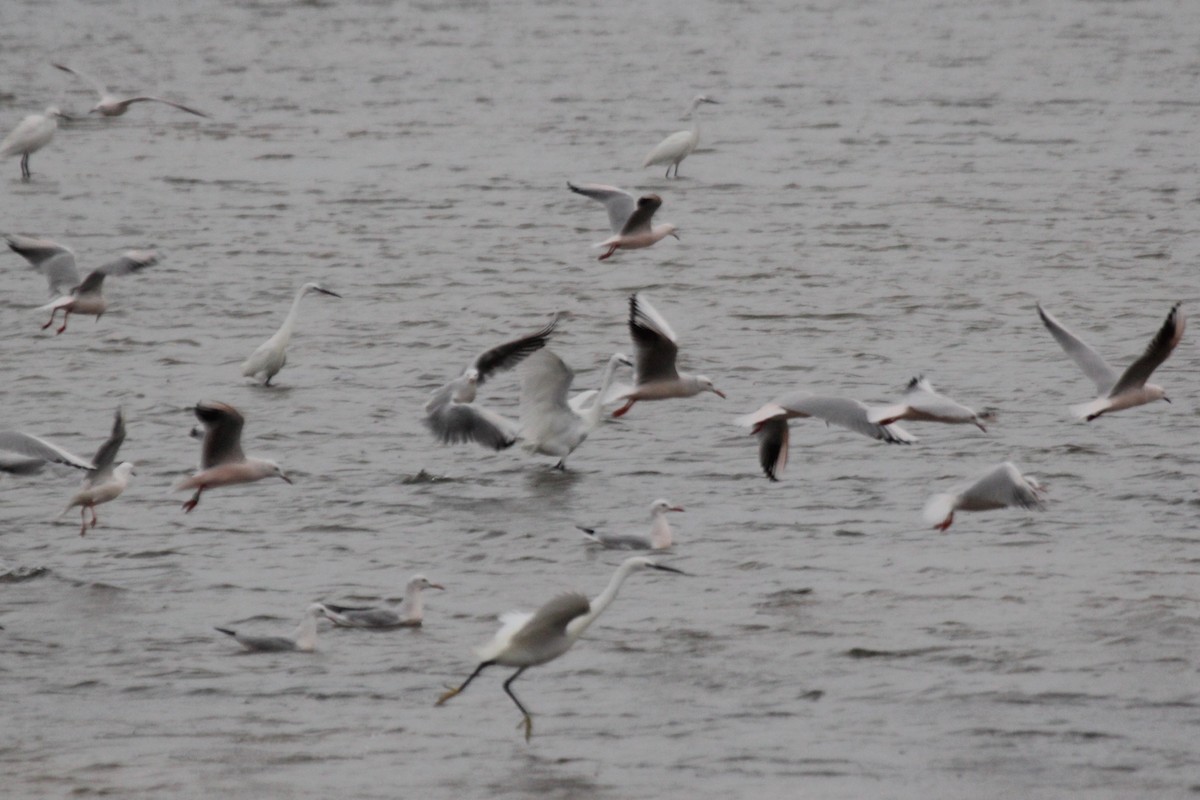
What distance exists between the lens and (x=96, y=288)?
15.5m

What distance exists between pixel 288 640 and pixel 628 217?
26.7 feet

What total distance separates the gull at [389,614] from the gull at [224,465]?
164 centimetres

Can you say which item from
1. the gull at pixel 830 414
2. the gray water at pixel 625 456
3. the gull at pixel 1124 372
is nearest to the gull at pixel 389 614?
the gray water at pixel 625 456

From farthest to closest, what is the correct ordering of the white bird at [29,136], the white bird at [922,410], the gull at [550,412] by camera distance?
the white bird at [29,136], the gull at [550,412], the white bird at [922,410]

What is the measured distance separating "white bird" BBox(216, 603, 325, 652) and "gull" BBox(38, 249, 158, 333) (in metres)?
6.24

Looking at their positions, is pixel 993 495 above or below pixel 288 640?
above

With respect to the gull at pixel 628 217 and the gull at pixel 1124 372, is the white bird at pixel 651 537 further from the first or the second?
the gull at pixel 628 217

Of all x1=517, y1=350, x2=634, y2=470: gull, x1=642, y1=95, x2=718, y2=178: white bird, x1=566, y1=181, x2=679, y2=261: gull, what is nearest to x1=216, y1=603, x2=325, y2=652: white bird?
x1=517, y1=350, x2=634, y2=470: gull

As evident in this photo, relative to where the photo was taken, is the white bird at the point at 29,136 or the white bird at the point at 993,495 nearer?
the white bird at the point at 993,495

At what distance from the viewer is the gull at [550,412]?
12.7 meters

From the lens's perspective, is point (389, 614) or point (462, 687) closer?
point (462, 687)

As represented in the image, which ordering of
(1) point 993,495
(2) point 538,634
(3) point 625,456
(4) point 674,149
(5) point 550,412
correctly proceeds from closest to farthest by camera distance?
(2) point 538,634 < (1) point 993,495 < (5) point 550,412 < (3) point 625,456 < (4) point 674,149

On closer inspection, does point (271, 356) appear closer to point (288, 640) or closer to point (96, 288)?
point (96, 288)

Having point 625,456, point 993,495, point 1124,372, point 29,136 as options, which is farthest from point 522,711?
point 29,136
